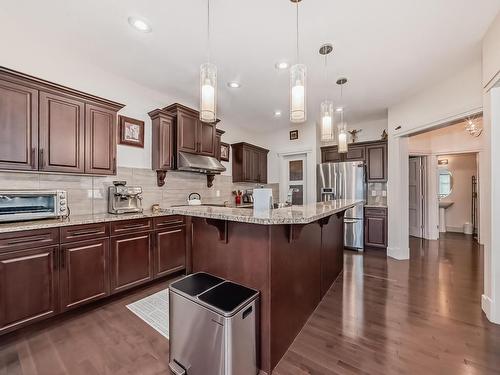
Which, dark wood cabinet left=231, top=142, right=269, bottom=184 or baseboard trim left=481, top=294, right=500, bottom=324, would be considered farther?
dark wood cabinet left=231, top=142, right=269, bottom=184

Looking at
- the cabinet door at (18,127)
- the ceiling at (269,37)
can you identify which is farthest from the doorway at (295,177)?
the cabinet door at (18,127)

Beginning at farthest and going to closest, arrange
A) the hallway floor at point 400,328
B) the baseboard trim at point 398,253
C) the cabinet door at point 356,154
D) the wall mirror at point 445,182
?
1. the wall mirror at point 445,182
2. the cabinet door at point 356,154
3. the baseboard trim at point 398,253
4. the hallway floor at point 400,328

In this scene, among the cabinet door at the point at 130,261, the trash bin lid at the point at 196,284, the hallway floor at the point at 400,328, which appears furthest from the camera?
the cabinet door at the point at 130,261

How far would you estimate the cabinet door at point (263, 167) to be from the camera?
5648mm

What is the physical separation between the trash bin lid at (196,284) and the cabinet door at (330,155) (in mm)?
4271

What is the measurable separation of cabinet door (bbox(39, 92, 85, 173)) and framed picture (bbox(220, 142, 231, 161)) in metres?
2.62

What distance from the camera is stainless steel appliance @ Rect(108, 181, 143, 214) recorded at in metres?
2.80

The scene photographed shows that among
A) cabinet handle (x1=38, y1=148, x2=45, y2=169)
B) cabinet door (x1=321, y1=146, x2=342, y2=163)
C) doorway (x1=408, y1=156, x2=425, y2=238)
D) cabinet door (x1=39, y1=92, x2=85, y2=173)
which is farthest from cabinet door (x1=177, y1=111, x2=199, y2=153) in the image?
doorway (x1=408, y1=156, x2=425, y2=238)

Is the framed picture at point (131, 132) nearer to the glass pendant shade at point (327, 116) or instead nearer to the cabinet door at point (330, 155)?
the glass pendant shade at point (327, 116)

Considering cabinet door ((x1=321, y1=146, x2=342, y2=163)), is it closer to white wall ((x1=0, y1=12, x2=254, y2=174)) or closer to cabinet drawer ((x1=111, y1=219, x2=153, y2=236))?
white wall ((x1=0, y1=12, x2=254, y2=174))

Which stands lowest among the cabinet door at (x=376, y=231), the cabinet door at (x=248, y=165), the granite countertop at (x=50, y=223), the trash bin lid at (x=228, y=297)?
the cabinet door at (x=376, y=231)

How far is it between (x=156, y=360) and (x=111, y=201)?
1943 millimetres

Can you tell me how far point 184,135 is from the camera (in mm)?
3490

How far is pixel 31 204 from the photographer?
218 cm
